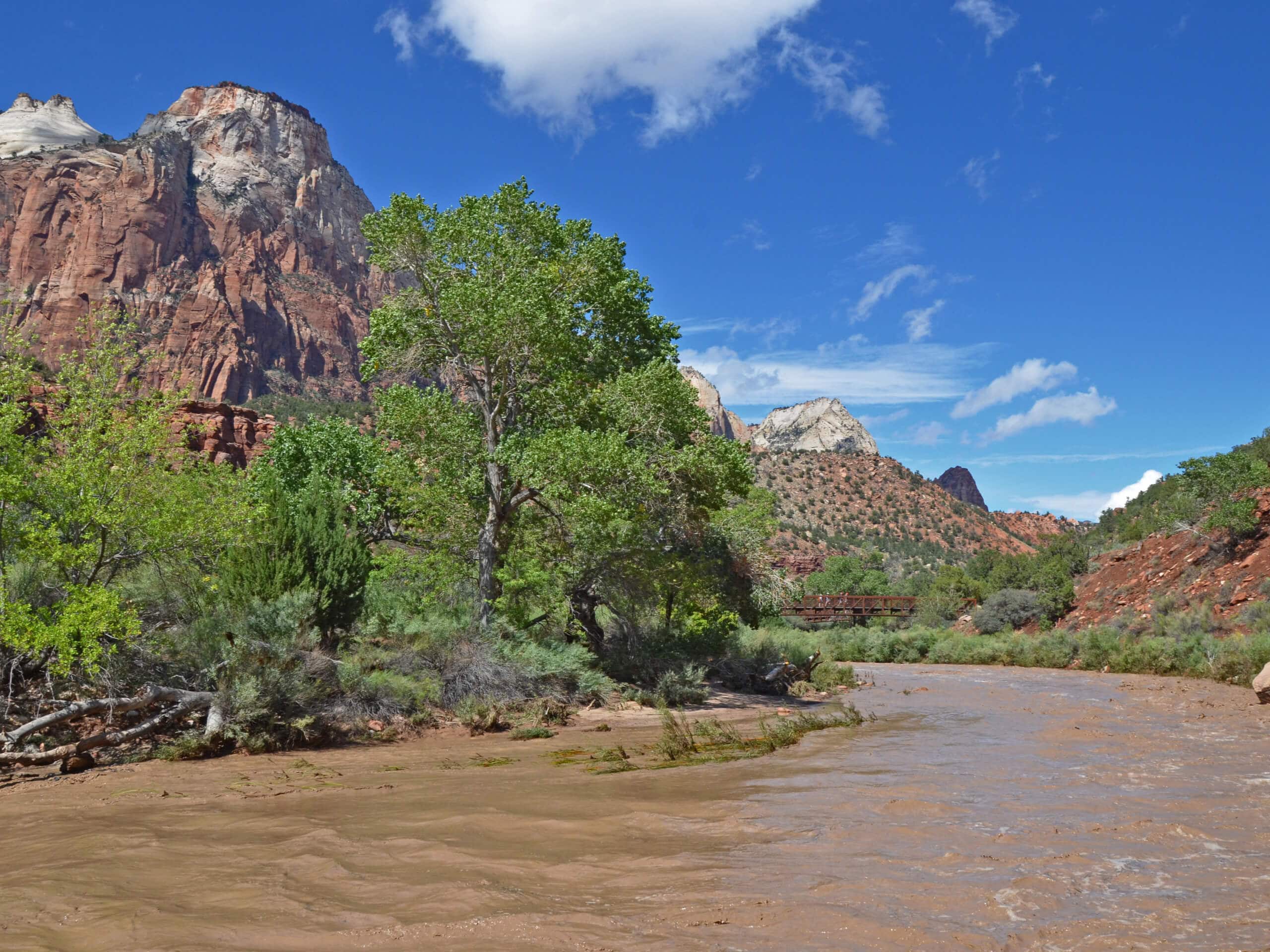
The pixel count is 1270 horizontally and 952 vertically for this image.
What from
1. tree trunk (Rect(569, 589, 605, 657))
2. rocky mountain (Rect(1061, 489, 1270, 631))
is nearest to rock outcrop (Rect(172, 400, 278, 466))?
tree trunk (Rect(569, 589, 605, 657))

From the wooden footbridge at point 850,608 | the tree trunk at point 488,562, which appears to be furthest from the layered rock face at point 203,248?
the tree trunk at point 488,562

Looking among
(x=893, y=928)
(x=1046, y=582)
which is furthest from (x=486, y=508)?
(x=1046, y=582)

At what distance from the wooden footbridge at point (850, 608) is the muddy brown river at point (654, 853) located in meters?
41.5

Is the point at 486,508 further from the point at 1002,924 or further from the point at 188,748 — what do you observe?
the point at 1002,924

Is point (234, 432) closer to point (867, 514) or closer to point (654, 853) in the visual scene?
point (867, 514)

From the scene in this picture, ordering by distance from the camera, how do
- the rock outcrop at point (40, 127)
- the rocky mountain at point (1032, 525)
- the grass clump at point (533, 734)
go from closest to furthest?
the grass clump at point (533, 734)
the rocky mountain at point (1032, 525)
the rock outcrop at point (40, 127)

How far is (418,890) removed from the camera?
5285 mm

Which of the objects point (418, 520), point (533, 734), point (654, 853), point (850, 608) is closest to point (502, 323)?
point (418, 520)

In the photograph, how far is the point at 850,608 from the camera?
54750mm

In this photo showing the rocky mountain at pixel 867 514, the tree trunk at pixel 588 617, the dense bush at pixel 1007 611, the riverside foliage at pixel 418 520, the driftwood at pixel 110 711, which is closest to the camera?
the driftwood at pixel 110 711

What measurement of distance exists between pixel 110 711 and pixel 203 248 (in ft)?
494

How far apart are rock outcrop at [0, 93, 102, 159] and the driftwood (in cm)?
16373

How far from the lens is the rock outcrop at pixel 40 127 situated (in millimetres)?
144750

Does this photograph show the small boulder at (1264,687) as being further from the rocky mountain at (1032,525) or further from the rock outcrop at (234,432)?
the rocky mountain at (1032,525)
